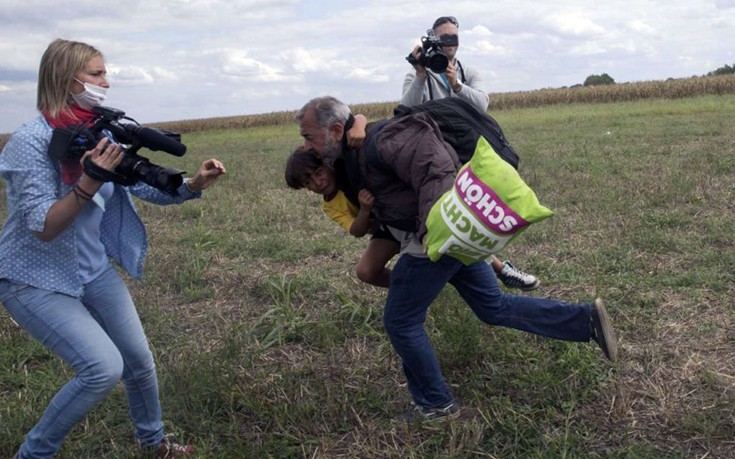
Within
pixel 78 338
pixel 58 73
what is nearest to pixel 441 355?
pixel 78 338

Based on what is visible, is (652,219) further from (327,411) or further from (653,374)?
(327,411)

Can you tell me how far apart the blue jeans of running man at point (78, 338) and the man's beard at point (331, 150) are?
109 cm

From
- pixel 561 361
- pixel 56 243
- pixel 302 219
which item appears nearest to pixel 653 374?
pixel 561 361

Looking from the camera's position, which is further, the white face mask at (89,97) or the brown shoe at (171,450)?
the brown shoe at (171,450)

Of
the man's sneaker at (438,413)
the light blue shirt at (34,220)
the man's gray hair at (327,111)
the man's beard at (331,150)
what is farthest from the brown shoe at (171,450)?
the man's gray hair at (327,111)

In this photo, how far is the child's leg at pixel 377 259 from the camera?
3.88 metres

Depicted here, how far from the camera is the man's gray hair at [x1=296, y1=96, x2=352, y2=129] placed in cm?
309

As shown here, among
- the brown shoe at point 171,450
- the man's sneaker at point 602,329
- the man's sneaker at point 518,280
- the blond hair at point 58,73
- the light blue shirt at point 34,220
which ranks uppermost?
the blond hair at point 58,73

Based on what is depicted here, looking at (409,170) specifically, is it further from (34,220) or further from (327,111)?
(34,220)

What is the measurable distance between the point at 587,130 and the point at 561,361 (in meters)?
13.9

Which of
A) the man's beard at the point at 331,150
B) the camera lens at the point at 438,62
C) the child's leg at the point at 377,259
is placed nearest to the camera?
the man's beard at the point at 331,150

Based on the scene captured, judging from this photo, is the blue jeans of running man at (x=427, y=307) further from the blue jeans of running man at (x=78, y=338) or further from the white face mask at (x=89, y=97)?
the white face mask at (x=89, y=97)

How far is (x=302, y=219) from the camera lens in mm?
7945

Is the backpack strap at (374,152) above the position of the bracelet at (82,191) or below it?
above
